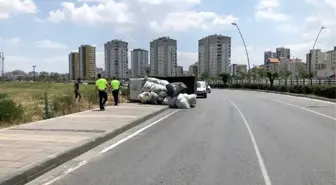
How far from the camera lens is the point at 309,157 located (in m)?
9.60

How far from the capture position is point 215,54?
145500 millimetres

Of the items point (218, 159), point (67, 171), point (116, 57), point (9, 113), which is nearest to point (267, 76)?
point (9, 113)

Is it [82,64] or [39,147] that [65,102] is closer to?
[39,147]

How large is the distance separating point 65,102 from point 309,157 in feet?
49.6

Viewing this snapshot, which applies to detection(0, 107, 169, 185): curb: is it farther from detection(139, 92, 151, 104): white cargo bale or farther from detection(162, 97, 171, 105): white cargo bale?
detection(139, 92, 151, 104): white cargo bale

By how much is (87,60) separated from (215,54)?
43323mm

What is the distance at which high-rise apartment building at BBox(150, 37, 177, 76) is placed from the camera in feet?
445

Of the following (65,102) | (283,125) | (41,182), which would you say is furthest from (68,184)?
(65,102)

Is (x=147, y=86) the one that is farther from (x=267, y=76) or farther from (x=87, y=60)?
(x=87, y=60)

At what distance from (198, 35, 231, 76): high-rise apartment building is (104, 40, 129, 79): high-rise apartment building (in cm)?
2592

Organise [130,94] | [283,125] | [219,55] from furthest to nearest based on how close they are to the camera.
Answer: [219,55]
[130,94]
[283,125]

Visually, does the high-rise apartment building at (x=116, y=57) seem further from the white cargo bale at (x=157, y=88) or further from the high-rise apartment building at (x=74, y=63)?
the white cargo bale at (x=157, y=88)

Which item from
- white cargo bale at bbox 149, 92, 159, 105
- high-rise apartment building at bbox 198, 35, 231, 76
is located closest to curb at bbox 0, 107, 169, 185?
white cargo bale at bbox 149, 92, 159, 105

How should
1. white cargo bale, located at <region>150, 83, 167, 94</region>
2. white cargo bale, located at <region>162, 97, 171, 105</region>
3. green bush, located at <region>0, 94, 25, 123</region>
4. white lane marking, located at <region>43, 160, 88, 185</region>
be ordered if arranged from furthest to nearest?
white cargo bale, located at <region>150, 83, 167, 94</region>, white cargo bale, located at <region>162, 97, 171, 105</region>, green bush, located at <region>0, 94, 25, 123</region>, white lane marking, located at <region>43, 160, 88, 185</region>
